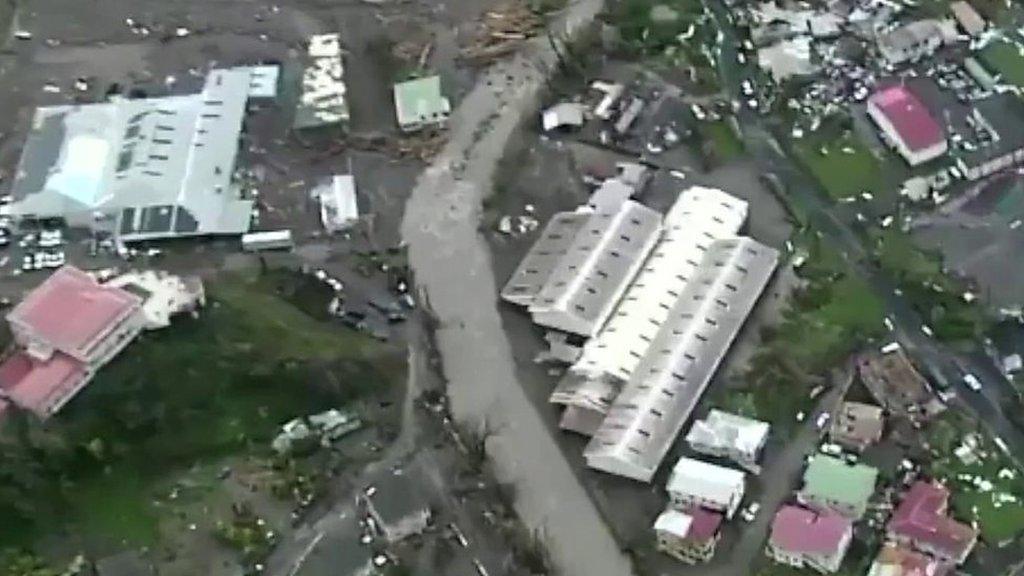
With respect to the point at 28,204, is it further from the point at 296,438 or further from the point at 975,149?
the point at 975,149

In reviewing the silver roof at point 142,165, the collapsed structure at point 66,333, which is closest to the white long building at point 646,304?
the collapsed structure at point 66,333

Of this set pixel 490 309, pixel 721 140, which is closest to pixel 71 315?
pixel 490 309

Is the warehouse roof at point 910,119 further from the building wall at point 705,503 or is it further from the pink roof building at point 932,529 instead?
the building wall at point 705,503

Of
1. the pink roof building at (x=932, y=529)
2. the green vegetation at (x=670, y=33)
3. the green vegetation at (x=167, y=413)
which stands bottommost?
the green vegetation at (x=167, y=413)

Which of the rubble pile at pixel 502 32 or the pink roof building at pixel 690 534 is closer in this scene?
the pink roof building at pixel 690 534

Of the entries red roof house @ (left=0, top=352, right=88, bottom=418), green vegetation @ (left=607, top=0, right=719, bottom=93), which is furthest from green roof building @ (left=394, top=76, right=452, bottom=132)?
red roof house @ (left=0, top=352, right=88, bottom=418)

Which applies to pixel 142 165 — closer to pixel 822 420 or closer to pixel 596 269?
pixel 596 269

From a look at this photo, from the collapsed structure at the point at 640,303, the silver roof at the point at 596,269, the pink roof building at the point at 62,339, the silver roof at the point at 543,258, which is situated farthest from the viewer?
the silver roof at the point at 543,258

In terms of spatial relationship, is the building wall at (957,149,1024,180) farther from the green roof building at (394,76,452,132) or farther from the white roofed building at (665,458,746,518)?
the green roof building at (394,76,452,132)
